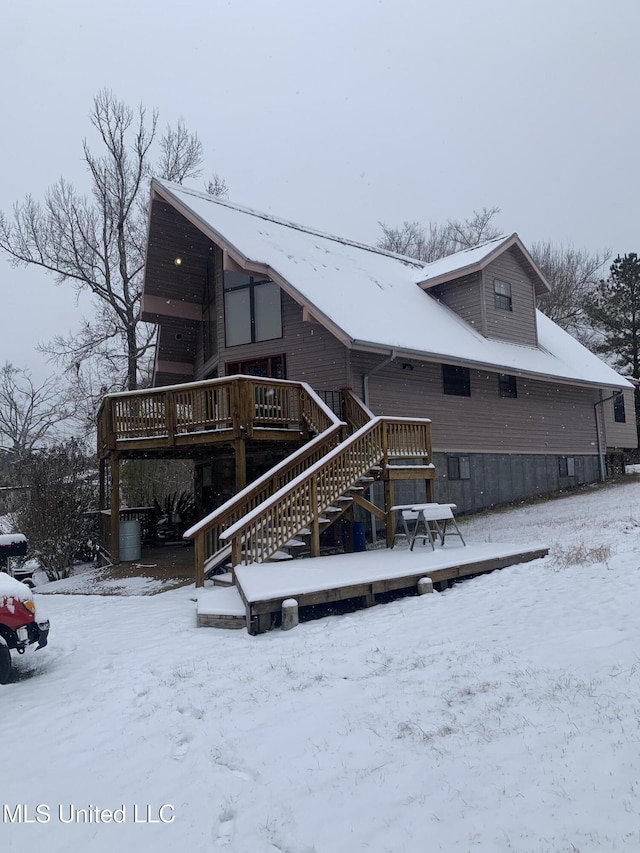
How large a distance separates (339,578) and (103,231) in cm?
2228

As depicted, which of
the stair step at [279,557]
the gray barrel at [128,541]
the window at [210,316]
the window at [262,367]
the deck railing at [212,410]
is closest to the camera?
the stair step at [279,557]

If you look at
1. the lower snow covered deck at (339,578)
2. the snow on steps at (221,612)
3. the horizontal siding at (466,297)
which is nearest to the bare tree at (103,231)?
the horizontal siding at (466,297)

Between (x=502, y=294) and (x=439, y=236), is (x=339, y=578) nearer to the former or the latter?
(x=502, y=294)

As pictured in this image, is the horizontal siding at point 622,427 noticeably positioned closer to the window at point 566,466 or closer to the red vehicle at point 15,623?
the window at point 566,466

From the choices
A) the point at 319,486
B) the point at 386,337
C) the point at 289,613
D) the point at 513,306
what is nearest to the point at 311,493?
the point at 319,486

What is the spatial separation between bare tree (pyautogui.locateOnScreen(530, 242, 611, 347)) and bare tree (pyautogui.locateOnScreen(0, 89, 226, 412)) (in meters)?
20.4

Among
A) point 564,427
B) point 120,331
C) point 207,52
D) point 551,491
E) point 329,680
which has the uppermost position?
point 207,52

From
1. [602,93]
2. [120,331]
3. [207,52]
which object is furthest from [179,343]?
[207,52]

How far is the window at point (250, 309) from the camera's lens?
57.4 feet

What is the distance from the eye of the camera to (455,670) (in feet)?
20.8

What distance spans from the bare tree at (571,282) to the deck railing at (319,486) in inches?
998

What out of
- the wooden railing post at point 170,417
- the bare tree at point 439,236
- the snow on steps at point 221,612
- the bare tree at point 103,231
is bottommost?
the snow on steps at point 221,612

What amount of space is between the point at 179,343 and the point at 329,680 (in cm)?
1668

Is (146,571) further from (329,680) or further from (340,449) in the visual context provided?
(329,680)
